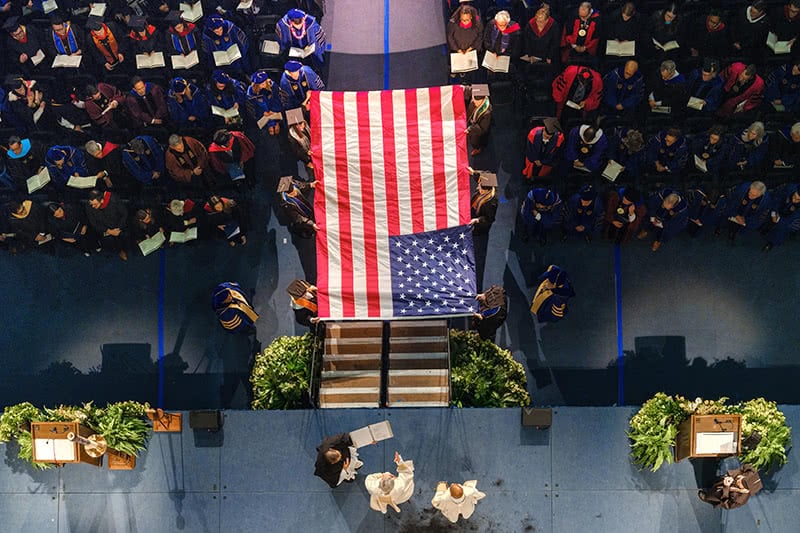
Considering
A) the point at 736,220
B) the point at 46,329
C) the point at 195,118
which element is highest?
the point at 195,118

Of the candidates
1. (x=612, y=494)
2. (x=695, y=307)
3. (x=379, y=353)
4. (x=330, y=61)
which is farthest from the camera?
(x=330, y=61)

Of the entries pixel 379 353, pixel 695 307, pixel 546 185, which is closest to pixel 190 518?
pixel 379 353

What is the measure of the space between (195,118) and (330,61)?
8.15ft

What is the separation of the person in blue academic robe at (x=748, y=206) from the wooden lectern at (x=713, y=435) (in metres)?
3.53

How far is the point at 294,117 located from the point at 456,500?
5.72 metres

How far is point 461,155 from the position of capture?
34.9 ft

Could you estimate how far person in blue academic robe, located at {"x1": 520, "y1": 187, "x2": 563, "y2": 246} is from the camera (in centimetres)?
1178

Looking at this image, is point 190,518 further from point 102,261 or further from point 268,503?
point 102,261

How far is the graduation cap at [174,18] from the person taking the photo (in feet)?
40.8

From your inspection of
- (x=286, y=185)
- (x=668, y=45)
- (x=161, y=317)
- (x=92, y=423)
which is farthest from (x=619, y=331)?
(x=92, y=423)

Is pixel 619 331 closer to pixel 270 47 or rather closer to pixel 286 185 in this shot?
pixel 286 185

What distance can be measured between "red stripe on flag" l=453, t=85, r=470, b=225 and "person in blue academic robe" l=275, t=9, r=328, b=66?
3.00 m

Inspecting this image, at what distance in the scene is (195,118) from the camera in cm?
1251

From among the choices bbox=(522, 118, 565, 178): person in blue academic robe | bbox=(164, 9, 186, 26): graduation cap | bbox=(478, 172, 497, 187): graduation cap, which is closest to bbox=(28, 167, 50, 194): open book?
bbox=(164, 9, 186, 26): graduation cap
